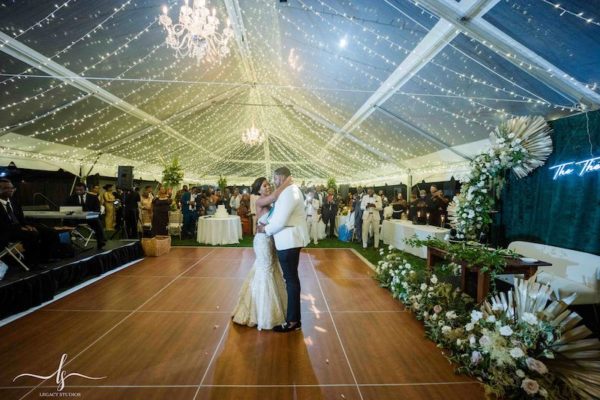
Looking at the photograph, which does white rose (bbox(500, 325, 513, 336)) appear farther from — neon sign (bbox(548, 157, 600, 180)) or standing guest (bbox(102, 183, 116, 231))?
standing guest (bbox(102, 183, 116, 231))

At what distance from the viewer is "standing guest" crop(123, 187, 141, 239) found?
716 cm

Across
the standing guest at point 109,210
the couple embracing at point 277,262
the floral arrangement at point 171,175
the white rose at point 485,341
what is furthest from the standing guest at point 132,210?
the white rose at point 485,341

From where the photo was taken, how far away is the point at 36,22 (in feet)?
12.0

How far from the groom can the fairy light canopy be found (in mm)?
2676

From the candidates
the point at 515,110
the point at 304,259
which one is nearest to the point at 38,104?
the point at 304,259

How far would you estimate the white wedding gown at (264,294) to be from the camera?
283 cm

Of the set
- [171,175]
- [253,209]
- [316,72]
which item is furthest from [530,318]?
[171,175]

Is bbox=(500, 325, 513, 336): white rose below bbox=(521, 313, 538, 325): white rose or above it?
below

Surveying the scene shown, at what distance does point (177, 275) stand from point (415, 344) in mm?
3672

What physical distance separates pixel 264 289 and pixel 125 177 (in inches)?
234

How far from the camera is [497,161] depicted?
385cm

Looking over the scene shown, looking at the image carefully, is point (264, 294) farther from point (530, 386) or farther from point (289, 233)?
point (530, 386)

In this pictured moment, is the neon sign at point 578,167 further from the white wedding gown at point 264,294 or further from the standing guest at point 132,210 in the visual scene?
the standing guest at point 132,210

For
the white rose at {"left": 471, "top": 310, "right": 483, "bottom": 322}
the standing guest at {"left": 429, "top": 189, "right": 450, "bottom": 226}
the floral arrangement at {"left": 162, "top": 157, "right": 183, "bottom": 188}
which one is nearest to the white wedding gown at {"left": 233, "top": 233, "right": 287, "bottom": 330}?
the white rose at {"left": 471, "top": 310, "right": 483, "bottom": 322}
